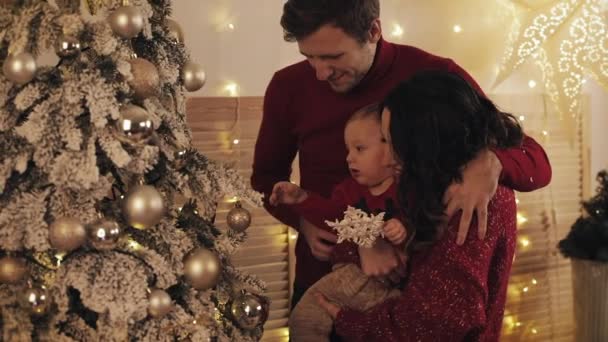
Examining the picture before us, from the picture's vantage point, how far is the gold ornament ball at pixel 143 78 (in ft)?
5.05

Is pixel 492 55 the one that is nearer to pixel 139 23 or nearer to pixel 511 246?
pixel 511 246

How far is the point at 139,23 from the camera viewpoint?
1.52 m

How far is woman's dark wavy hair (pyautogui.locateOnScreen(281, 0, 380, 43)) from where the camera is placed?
1.98 m

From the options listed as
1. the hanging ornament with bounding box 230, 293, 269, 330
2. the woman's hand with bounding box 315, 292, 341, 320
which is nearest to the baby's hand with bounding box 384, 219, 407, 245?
the woman's hand with bounding box 315, 292, 341, 320

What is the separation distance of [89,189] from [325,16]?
799 mm

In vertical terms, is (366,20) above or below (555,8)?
above

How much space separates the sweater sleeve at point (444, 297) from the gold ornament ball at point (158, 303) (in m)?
0.48

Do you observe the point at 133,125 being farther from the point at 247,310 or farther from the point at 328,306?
the point at 328,306

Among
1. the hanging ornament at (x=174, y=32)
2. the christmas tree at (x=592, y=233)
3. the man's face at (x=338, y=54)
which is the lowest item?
the christmas tree at (x=592, y=233)

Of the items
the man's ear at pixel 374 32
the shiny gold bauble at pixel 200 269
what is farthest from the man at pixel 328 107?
the shiny gold bauble at pixel 200 269

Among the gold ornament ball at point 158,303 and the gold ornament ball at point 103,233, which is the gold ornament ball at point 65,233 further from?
the gold ornament ball at point 158,303

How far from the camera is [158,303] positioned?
4.92 ft

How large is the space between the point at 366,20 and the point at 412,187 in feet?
1.83

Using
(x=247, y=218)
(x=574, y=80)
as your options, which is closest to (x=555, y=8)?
(x=574, y=80)
